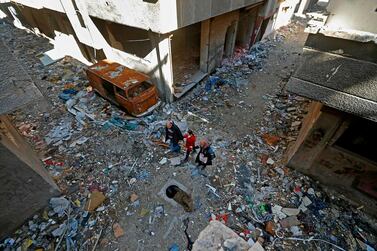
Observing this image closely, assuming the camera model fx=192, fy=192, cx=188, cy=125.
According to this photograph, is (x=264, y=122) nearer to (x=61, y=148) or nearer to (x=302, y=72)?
(x=302, y=72)

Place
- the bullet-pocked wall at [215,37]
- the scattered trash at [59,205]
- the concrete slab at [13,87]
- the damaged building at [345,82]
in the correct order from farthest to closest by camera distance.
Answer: the bullet-pocked wall at [215,37], the scattered trash at [59,205], the concrete slab at [13,87], the damaged building at [345,82]

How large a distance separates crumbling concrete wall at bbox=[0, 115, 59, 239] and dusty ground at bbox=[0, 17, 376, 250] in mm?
413

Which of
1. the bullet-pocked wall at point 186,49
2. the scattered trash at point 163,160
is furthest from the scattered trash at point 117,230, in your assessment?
the bullet-pocked wall at point 186,49

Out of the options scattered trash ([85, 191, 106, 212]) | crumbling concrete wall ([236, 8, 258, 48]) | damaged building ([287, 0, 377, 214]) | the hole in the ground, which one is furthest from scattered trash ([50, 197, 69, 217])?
crumbling concrete wall ([236, 8, 258, 48])

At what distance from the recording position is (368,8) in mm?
2344

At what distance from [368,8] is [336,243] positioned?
15.9 ft

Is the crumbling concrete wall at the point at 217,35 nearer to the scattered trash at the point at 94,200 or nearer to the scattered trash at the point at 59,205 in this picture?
the scattered trash at the point at 94,200

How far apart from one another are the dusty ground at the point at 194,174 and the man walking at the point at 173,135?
46 cm

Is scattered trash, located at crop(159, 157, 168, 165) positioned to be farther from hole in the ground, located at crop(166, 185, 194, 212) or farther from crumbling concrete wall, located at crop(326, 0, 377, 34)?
crumbling concrete wall, located at crop(326, 0, 377, 34)

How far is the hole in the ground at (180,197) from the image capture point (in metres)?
5.15

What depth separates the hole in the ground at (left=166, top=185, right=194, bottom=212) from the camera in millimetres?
5148

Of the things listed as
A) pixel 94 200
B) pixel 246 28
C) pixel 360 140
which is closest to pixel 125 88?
pixel 94 200

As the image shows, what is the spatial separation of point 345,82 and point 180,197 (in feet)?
14.6

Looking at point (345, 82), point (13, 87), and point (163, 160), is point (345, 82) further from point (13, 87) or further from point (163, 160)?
point (163, 160)
